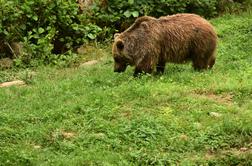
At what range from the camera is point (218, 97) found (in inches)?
325

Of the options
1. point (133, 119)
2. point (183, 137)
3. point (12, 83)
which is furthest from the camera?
point (12, 83)

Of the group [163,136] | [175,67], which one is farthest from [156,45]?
[163,136]

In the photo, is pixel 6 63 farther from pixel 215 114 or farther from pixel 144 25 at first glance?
pixel 215 114

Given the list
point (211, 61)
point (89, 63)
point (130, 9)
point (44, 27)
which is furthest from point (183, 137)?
point (130, 9)

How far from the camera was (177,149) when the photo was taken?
6.70m

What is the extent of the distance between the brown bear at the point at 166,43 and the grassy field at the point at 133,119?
1.01 feet

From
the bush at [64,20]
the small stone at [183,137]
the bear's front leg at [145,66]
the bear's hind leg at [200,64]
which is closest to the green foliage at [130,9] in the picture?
the bush at [64,20]

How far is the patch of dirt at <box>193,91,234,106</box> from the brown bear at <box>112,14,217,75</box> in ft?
4.86

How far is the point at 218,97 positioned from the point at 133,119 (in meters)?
1.54

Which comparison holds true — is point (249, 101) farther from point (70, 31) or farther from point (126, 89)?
point (70, 31)

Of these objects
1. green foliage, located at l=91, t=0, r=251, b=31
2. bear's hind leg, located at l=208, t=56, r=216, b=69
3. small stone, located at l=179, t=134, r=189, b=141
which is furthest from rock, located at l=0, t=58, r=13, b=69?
small stone, located at l=179, t=134, r=189, b=141

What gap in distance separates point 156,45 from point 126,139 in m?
3.08

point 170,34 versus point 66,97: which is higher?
point 170,34

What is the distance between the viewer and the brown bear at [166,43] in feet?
31.6
